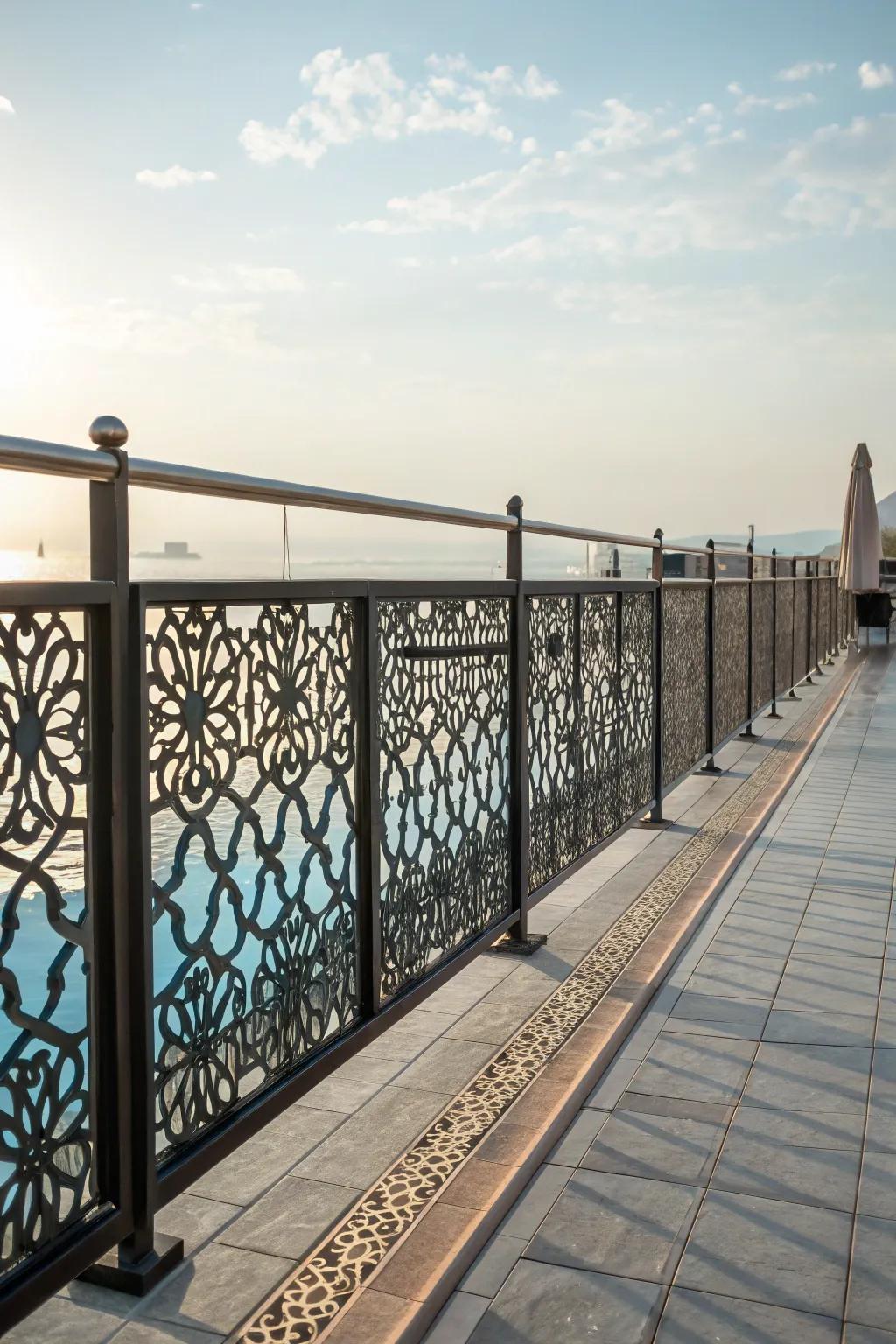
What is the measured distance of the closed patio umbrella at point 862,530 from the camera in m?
→ 13.9

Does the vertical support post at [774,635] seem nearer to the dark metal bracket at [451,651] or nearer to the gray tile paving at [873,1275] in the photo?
the dark metal bracket at [451,651]

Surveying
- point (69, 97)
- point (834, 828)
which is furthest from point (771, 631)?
point (69, 97)

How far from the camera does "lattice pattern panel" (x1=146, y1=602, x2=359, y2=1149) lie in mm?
1870

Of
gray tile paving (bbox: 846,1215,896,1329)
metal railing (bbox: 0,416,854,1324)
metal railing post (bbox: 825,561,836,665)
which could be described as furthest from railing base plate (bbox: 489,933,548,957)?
metal railing post (bbox: 825,561,836,665)

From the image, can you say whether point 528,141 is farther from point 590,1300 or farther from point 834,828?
point 590,1300

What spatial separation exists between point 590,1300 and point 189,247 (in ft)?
42.3

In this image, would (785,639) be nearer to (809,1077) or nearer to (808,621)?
(808,621)

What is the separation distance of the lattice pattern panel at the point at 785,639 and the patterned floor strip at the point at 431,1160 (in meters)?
6.51

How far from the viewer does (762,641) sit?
923 cm

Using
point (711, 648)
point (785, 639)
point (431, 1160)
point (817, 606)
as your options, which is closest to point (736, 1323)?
point (431, 1160)

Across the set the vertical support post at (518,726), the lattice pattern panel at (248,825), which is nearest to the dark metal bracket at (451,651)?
the vertical support post at (518,726)

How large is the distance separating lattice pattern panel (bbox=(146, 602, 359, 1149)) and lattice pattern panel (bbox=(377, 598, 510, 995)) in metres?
0.21

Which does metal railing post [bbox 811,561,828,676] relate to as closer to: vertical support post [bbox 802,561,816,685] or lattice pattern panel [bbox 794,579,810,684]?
vertical support post [bbox 802,561,816,685]

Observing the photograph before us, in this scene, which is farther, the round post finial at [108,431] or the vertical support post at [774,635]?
the vertical support post at [774,635]
